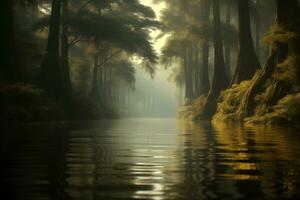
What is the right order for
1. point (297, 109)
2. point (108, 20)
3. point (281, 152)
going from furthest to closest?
point (108, 20)
point (297, 109)
point (281, 152)

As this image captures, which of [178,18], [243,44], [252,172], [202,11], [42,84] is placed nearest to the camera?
[252,172]

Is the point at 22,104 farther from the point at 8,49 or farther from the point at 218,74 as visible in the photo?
the point at 218,74

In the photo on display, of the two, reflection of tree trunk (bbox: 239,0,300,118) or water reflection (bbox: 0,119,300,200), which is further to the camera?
reflection of tree trunk (bbox: 239,0,300,118)

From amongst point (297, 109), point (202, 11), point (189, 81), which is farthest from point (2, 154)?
point (189, 81)

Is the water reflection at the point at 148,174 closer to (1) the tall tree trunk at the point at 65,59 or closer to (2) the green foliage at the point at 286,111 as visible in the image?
(2) the green foliage at the point at 286,111

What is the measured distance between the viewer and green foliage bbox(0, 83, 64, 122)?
794 inches

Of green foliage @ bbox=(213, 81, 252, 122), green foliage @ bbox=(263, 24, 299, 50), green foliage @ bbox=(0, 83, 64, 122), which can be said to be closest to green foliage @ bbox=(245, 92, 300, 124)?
green foliage @ bbox=(263, 24, 299, 50)

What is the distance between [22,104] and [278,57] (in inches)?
407

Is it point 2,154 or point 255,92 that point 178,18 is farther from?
point 2,154

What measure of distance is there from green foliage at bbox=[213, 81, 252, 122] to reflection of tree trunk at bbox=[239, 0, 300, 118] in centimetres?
170

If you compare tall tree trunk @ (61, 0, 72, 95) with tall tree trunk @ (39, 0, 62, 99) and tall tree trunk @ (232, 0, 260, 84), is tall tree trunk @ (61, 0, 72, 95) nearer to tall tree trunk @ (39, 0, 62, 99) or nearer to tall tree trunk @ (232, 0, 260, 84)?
tall tree trunk @ (39, 0, 62, 99)

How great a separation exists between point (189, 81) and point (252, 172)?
4845cm

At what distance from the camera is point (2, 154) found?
7.59m

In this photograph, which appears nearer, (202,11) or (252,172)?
(252,172)
